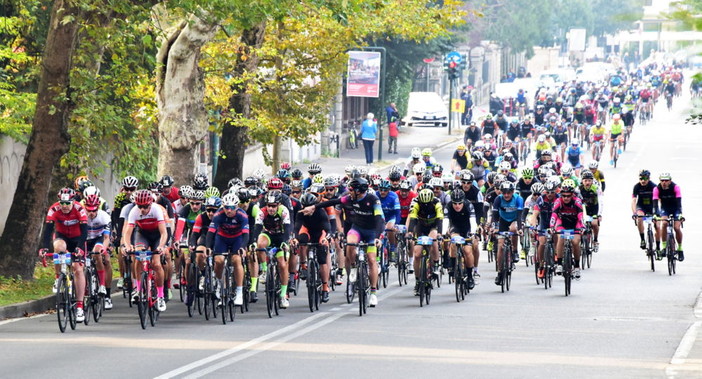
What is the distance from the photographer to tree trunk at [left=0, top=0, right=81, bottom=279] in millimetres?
19734

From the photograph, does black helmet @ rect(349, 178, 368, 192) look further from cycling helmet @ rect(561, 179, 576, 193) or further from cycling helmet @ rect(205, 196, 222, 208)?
cycling helmet @ rect(561, 179, 576, 193)

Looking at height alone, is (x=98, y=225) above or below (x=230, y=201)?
below

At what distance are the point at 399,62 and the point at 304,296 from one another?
37575 mm

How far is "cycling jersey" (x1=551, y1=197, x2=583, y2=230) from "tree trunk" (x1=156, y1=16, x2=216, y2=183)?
6.51 meters

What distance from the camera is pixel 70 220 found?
16453 millimetres

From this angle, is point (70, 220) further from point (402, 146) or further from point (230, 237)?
point (402, 146)

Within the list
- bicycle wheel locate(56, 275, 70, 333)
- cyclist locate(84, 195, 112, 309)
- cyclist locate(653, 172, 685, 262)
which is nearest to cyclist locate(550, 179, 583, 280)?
cyclist locate(653, 172, 685, 262)

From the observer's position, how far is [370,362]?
1366 cm

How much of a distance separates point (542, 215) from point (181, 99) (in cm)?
660

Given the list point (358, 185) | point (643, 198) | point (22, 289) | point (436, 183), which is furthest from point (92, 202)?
point (643, 198)

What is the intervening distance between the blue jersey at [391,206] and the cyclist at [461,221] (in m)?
0.76

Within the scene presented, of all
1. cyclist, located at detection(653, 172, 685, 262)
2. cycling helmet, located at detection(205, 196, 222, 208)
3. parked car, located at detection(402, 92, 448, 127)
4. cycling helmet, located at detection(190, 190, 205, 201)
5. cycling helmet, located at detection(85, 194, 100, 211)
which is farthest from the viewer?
parked car, located at detection(402, 92, 448, 127)

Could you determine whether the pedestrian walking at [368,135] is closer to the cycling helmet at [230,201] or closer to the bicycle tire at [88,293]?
the cycling helmet at [230,201]

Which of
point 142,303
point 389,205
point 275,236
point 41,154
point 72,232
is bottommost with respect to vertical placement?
point 142,303
